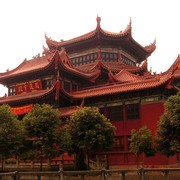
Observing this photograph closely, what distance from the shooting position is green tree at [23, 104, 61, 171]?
76.2 ft

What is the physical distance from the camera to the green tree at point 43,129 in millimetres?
23234

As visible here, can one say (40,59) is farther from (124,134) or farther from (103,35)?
(124,134)

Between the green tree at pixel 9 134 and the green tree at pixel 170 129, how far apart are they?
9947 mm

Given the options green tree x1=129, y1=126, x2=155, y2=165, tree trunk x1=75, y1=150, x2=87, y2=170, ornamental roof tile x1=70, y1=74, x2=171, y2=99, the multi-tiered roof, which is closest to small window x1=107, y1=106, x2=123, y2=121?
the multi-tiered roof

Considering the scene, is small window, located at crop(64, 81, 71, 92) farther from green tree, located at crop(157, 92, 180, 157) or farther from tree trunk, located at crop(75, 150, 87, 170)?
green tree, located at crop(157, 92, 180, 157)

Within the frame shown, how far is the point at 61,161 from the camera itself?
2700 centimetres

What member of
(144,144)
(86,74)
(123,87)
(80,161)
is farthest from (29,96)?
(144,144)

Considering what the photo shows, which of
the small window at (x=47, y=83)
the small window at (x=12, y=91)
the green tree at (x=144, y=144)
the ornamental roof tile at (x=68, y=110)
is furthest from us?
the small window at (x=12, y=91)

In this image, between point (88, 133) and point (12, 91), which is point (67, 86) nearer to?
point (12, 91)

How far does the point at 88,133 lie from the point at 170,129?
5595 mm

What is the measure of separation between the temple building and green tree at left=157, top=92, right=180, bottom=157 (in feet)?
15.3

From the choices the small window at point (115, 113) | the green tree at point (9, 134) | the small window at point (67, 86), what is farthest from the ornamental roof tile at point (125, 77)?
the green tree at point (9, 134)

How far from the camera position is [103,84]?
34.3m

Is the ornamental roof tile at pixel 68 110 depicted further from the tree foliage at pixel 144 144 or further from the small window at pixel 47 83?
the tree foliage at pixel 144 144
